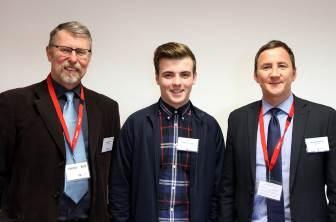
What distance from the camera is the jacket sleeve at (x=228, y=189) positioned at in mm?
2184

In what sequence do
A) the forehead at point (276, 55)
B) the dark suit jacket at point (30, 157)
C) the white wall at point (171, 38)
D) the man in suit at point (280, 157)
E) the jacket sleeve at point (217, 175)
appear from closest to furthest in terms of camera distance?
the dark suit jacket at point (30, 157) < the man in suit at point (280, 157) < the forehead at point (276, 55) < the jacket sleeve at point (217, 175) < the white wall at point (171, 38)

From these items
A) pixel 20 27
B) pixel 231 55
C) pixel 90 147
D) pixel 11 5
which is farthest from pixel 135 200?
pixel 11 5

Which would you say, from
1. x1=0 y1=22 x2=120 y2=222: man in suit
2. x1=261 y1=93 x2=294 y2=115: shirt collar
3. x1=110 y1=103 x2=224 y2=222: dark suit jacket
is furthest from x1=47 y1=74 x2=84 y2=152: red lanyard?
x1=261 y1=93 x2=294 y2=115: shirt collar

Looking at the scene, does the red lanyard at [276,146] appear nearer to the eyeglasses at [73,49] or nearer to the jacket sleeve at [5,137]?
the eyeglasses at [73,49]

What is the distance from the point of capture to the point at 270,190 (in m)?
2.00

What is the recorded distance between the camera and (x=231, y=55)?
2.96m

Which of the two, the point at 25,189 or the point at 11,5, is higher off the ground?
the point at 11,5

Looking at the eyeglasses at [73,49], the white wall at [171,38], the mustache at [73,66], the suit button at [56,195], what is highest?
the white wall at [171,38]

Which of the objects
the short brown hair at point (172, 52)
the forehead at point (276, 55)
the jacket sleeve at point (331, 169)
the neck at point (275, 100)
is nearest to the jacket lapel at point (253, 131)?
the neck at point (275, 100)

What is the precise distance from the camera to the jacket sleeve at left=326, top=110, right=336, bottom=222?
200 centimetres

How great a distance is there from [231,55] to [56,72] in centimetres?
157

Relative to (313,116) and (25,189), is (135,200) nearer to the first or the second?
(25,189)

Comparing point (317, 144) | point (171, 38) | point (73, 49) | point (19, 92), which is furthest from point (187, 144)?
point (171, 38)

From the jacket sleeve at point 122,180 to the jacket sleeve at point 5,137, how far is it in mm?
631
